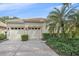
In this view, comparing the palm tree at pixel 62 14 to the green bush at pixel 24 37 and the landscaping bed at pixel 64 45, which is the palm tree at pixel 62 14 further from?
the green bush at pixel 24 37

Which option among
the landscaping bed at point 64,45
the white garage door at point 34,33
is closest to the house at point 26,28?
the white garage door at point 34,33

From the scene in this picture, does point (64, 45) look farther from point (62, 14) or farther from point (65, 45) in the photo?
point (62, 14)

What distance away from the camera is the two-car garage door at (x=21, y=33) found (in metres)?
7.09

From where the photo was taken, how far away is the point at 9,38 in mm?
7082

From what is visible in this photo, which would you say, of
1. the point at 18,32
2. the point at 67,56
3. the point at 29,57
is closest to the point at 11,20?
the point at 18,32

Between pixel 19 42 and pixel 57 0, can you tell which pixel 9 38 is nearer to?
pixel 19 42

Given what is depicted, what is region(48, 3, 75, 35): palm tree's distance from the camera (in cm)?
696

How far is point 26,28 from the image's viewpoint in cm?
709

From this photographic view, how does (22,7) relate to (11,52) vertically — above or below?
above

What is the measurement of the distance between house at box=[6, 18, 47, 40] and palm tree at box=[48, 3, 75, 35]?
0.19m

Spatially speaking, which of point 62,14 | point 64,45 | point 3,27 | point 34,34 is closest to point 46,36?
point 34,34

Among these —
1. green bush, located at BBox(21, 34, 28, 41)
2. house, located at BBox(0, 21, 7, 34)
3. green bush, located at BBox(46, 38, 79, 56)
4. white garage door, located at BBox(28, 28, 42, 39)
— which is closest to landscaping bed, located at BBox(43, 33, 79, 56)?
green bush, located at BBox(46, 38, 79, 56)

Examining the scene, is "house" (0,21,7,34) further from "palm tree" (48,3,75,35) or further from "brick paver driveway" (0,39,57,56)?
"palm tree" (48,3,75,35)

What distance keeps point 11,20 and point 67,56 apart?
3.79 ft
